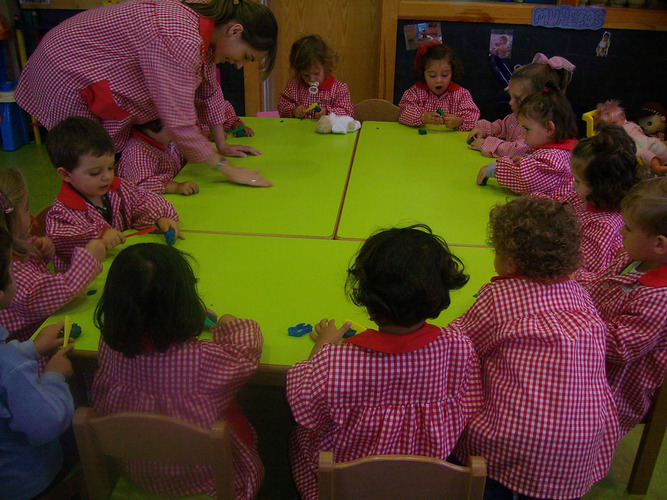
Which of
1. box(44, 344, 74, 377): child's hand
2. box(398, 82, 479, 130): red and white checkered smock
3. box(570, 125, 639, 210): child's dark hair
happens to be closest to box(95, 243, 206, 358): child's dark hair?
box(44, 344, 74, 377): child's hand

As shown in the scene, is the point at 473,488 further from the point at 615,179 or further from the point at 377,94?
the point at 377,94

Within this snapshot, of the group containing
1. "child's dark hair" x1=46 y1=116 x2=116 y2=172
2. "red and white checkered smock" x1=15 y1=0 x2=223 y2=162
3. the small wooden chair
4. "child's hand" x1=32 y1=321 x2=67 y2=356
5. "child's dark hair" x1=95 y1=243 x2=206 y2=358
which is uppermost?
A: "red and white checkered smock" x1=15 y1=0 x2=223 y2=162

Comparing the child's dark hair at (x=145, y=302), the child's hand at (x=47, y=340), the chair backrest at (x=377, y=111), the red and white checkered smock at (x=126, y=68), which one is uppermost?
the red and white checkered smock at (x=126, y=68)

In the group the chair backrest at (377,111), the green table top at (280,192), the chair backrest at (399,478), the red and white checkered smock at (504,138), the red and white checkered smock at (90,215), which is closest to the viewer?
the chair backrest at (399,478)

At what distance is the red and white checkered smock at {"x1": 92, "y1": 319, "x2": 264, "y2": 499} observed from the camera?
46.6 inches

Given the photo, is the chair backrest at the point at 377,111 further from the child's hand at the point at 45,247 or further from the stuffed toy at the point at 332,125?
the child's hand at the point at 45,247

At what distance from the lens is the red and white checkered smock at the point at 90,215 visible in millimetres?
1720

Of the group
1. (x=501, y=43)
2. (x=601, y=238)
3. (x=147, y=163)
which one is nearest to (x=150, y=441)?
(x=601, y=238)

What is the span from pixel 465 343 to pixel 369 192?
1088 millimetres

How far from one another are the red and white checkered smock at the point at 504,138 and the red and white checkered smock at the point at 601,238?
82cm

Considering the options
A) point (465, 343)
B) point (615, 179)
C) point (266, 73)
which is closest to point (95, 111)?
point (266, 73)

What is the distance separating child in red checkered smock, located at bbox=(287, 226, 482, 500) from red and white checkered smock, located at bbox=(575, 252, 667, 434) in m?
0.40

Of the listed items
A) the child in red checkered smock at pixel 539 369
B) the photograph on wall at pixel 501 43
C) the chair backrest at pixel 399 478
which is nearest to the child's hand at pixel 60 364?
the chair backrest at pixel 399 478

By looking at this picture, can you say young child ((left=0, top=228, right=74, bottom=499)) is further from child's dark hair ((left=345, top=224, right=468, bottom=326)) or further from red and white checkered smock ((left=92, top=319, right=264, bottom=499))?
child's dark hair ((left=345, top=224, right=468, bottom=326))
